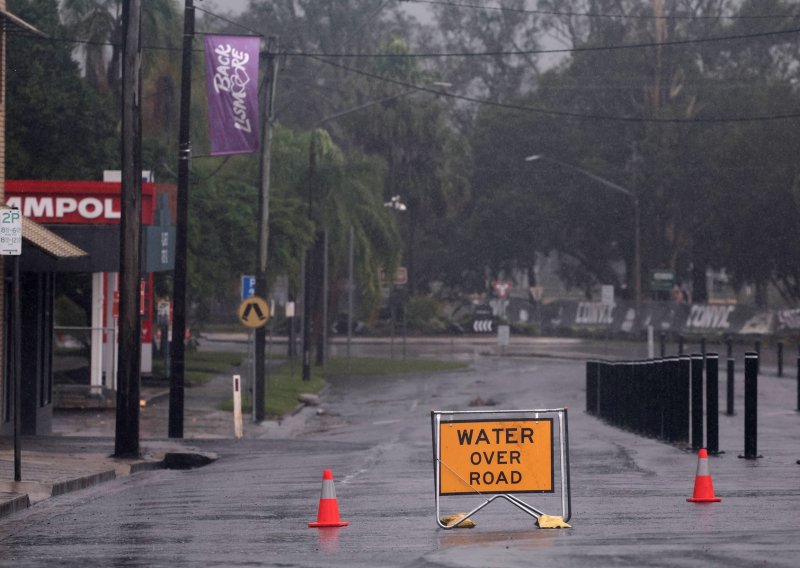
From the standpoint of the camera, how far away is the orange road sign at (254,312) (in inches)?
1130

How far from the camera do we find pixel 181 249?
24422 millimetres

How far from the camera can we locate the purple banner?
24141 mm

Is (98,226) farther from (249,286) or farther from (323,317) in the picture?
(323,317)

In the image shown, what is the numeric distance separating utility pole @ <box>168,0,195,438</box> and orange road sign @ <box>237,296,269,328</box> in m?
4.28

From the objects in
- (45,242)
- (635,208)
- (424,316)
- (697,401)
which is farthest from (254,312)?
(424,316)

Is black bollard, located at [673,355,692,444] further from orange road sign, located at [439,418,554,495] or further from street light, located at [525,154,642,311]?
street light, located at [525,154,642,311]

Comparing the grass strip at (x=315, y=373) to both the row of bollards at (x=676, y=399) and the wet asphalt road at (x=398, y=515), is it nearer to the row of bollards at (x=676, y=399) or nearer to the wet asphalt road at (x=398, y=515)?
the row of bollards at (x=676, y=399)

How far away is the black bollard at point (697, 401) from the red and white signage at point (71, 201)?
13714 mm

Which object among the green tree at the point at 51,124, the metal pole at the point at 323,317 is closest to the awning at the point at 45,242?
the green tree at the point at 51,124

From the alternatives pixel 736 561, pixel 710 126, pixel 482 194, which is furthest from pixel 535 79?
pixel 736 561

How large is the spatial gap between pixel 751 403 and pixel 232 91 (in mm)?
11156

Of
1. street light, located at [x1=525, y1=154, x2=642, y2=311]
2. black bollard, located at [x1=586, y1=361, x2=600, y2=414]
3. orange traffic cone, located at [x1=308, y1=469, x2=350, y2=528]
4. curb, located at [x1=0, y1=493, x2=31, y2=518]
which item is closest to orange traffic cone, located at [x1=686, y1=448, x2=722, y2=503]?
orange traffic cone, located at [x1=308, y1=469, x2=350, y2=528]

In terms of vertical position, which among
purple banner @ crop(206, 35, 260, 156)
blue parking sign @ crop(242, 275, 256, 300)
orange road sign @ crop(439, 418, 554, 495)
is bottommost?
orange road sign @ crop(439, 418, 554, 495)

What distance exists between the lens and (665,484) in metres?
14.5
